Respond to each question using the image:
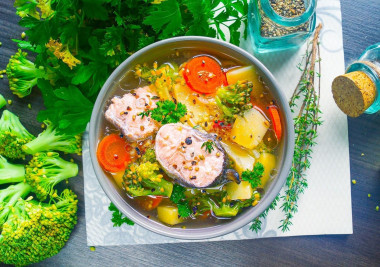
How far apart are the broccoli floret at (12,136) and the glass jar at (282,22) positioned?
4.76 ft

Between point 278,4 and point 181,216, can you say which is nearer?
point 181,216

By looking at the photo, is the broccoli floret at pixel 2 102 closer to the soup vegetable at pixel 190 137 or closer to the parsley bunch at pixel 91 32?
the parsley bunch at pixel 91 32

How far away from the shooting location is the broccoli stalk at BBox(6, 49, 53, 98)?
7.29 feet

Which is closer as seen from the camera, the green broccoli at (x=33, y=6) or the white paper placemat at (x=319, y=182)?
the green broccoli at (x=33, y=6)

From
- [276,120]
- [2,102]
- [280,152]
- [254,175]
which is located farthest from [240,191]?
[2,102]

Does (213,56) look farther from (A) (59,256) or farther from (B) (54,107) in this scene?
(A) (59,256)

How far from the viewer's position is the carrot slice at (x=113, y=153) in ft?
6.17

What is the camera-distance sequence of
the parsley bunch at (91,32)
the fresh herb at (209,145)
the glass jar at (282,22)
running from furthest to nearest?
the glass jar at (282,22), the parsley bunch at (91,32), the fresh herb at (209,145)

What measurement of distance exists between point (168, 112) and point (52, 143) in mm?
856

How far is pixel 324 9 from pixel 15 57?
1.81 m

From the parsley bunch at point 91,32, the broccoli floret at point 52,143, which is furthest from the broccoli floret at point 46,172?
the parsley bunch at point 91,32

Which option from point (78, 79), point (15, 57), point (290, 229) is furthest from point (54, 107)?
point (290, 229)

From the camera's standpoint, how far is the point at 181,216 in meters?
1.85

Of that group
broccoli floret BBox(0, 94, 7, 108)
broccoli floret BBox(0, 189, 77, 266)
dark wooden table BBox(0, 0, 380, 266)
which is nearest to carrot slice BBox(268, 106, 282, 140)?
dark wooden table BBox(0, 0, 380, 266)
